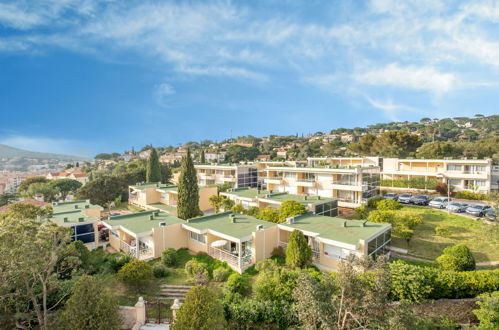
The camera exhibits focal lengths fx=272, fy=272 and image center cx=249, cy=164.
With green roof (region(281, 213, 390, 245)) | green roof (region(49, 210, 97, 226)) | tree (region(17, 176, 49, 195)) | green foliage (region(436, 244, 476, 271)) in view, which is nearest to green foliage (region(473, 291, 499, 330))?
green foliage (region(436, 244, 476, 271))

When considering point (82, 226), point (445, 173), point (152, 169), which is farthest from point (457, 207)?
point (152, 169)

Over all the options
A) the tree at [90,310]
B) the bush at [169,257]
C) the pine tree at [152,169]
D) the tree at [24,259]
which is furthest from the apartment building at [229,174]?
the tree at [90,310]

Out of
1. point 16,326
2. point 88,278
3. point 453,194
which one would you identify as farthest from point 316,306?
point 453,194

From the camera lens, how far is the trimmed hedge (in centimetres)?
1380

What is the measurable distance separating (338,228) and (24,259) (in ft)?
60.4

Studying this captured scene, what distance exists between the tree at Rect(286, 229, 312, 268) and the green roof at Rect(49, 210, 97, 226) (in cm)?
1800

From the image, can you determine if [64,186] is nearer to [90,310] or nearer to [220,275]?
[220,275]

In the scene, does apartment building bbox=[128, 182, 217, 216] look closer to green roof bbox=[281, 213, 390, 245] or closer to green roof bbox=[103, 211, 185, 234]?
green roof bbox=[103, 211, 185, 234]

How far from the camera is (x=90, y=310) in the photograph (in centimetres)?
1151

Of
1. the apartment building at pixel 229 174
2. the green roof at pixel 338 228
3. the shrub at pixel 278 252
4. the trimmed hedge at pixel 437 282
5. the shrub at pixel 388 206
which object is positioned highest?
the apartment building at pixel 229 174

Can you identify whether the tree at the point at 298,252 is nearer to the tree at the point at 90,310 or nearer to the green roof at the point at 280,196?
the green roof at the point at 280,196

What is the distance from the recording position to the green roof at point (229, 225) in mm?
20234

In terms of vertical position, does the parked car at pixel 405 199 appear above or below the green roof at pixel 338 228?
below

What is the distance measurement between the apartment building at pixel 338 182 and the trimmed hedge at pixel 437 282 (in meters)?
19.6
